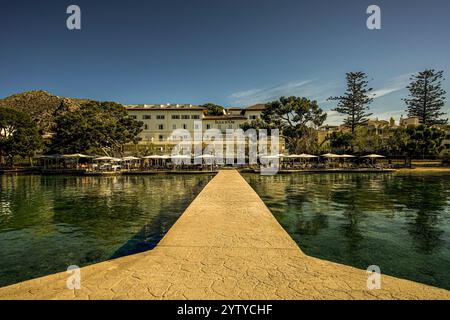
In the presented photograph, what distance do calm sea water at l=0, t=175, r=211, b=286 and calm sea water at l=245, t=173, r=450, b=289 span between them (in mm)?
4818

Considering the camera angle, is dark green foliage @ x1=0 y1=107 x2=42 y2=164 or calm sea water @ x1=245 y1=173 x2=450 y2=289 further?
dark green foliage @ x1=0 y1=107 x2=42 y2=164

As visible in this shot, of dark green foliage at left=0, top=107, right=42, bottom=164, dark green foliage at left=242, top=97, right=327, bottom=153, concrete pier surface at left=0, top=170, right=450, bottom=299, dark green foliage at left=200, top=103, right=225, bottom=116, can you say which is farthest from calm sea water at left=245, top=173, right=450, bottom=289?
dark green foliage at left=200, top=103, right=225, bottom=116

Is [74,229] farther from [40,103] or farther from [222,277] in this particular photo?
[40,103]

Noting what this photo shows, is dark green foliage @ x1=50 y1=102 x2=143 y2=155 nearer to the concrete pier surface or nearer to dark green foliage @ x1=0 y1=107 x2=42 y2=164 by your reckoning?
dark green foliage @ x1=0 y1=107 x2=42 y2=164

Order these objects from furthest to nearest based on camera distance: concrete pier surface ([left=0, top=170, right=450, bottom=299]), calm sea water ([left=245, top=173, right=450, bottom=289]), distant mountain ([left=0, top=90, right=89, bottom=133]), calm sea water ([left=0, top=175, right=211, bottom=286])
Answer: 1. distant mountain ([left=0, top=90, right=89, bottom=133])
2. calm sea water ([left=0, top=175, right=211, bottom=286])
3. calm sea water ([left=245, top=173, right=450, bottom=289])
4. concrete pier surface ([left=0, top=170, right=450, bottom=299])

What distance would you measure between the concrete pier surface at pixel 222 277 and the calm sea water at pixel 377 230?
94.3 inches

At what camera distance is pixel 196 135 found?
53.1 m

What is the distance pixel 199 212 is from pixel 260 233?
108 inches

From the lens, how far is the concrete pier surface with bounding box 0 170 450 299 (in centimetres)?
347

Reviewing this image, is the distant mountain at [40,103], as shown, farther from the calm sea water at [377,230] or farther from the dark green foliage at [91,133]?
the calm sea water at [377,230]

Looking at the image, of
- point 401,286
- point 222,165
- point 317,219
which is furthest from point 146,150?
point 401,286

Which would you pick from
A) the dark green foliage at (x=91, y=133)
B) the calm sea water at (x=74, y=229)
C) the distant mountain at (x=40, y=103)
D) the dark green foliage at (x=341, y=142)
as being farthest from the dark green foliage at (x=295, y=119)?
the distant mountain at (x=40, y=103)
